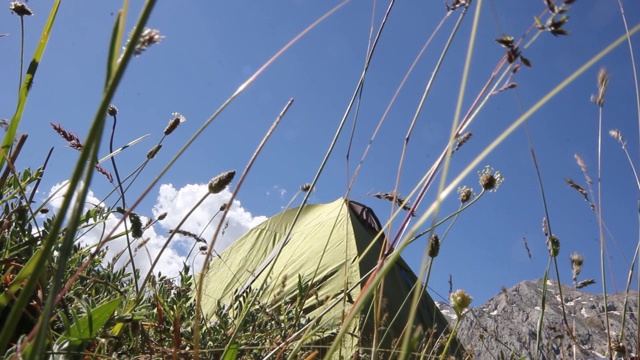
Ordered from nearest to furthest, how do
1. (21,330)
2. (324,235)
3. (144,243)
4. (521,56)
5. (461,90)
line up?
(461,90) < (521,56) < (21,330) < (144,243) < (324,235)

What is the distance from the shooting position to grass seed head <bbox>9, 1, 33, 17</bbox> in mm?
998

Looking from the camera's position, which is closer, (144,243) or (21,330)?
(21,330)

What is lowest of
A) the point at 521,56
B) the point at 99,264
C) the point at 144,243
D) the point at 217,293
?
the point at 521,56

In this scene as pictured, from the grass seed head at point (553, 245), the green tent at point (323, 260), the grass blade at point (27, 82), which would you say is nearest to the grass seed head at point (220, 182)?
the grass blade at point (27, 82)

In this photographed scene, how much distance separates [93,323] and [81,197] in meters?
0.42

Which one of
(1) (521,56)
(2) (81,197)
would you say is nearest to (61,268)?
A: (2) (81,197)

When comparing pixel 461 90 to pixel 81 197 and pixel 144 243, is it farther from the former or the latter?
pixel 144 243

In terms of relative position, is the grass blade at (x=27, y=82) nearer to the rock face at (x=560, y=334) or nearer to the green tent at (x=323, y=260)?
the rock face at (x=560, y=334)

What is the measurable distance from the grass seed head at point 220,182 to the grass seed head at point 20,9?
0.71 metres

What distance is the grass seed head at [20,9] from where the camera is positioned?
1.00 metres

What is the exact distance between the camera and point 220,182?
1.80 ft

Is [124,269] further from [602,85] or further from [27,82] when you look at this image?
[602,85]

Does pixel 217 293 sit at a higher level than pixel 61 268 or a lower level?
higher

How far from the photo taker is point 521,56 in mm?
582
